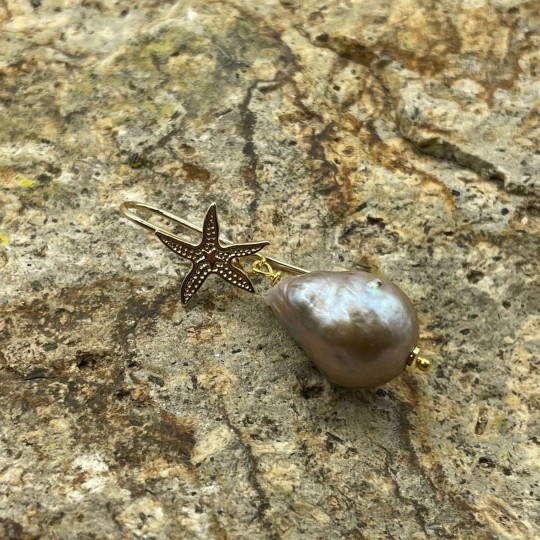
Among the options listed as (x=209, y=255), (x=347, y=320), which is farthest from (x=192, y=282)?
(x=347, y=320)

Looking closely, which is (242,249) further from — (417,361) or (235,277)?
(417,361)

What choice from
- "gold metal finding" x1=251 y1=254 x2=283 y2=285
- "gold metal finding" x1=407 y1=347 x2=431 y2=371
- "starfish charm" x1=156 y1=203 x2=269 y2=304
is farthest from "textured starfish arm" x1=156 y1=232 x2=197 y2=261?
"gold metal finding" x1=407 y1=347 x2=431 y2=371

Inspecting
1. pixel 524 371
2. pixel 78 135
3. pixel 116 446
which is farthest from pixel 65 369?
pixel 524 371

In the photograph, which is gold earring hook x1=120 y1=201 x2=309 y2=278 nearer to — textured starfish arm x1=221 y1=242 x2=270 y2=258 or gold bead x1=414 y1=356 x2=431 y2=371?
textured starfish arm x1=221 y1=242 x2=270 y2=258

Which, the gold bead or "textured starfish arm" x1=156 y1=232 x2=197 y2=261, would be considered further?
"textured starfish arm" x1=156 y1=232 x2=197 y2=261

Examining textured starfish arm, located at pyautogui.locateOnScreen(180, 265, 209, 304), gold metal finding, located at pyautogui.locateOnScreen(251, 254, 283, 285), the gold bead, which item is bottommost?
the gold bead

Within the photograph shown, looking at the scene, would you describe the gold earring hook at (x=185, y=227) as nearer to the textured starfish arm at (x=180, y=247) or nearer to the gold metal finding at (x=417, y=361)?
the textured starfish arm at (x=180, y=247)

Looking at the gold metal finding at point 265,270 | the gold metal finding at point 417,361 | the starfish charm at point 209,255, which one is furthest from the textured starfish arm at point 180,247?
the gold metal finding at point 417,361
